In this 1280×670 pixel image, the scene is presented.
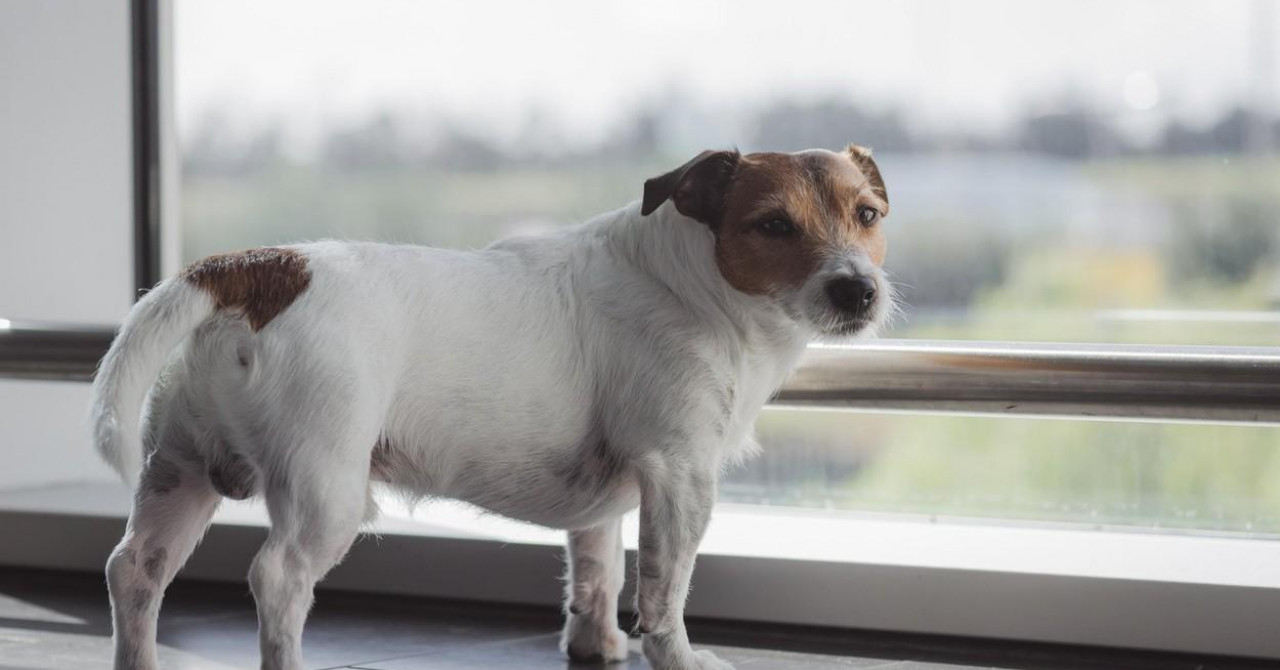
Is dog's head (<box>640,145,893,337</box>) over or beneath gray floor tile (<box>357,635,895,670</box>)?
over

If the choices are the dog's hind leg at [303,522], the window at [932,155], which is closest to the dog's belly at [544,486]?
the dog's hind leg at [303,522]

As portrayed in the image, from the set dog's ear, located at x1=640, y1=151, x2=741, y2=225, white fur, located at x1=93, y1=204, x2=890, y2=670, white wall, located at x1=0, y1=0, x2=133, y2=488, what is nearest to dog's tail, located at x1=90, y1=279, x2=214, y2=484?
white fur, located at x1=93, y1=204, x2=890, y2=670

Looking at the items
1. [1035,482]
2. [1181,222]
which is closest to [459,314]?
[1035,482]

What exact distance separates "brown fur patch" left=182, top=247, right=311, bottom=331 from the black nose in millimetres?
612

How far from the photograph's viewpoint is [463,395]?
168 cm

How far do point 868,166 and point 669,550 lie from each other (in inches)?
23.1

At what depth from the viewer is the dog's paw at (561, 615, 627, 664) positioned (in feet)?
6.77

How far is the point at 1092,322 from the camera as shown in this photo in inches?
126

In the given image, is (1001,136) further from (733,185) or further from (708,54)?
(733,185)

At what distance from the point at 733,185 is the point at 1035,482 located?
159 centimetres

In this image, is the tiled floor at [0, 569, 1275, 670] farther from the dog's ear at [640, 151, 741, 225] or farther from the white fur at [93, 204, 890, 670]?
the dog's ear at [640, 151, 741, 225]

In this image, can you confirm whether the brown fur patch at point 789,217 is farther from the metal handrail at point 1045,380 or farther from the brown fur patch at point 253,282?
the brown fur patch at point 253,282

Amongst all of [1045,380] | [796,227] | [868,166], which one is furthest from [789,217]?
[1045,380]

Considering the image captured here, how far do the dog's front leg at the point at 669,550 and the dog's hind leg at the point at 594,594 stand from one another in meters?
0.24
